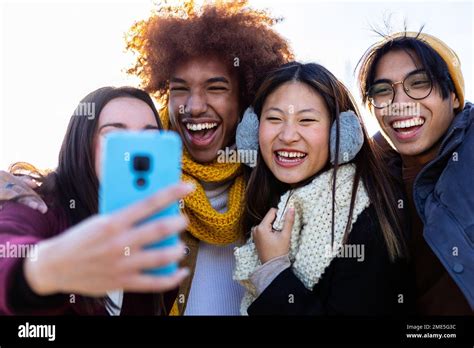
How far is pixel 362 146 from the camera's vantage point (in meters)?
1.83

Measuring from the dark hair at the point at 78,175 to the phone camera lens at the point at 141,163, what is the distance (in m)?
0.78

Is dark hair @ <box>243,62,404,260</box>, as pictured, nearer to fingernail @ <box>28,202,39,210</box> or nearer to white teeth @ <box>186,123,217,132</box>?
white teeth @ <box>186,123,217,132</box>

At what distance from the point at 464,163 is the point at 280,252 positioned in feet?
1.98

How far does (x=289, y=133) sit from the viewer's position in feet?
5.66

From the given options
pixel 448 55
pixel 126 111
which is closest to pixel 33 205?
pixel 126 111

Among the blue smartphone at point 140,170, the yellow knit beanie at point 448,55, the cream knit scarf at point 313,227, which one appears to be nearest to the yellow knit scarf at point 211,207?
the cream knit scarf at point 313,227

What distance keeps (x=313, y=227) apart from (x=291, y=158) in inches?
9.0

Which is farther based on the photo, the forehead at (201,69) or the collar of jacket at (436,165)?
the forehead at (201,69)

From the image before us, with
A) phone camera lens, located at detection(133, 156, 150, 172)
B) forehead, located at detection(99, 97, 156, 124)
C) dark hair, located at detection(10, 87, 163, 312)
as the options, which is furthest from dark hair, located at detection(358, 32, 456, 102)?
phone camera lens, located at detection(133, 156, 150, 172)

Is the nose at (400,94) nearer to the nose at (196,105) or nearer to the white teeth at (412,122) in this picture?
the white teeth at (412,122)

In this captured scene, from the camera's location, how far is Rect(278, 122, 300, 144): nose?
5.66 ft

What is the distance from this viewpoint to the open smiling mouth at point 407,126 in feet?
5.92

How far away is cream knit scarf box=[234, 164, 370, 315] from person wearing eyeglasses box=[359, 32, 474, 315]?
0.67ft

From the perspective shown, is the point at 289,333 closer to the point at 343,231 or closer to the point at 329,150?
the point at 343,231
